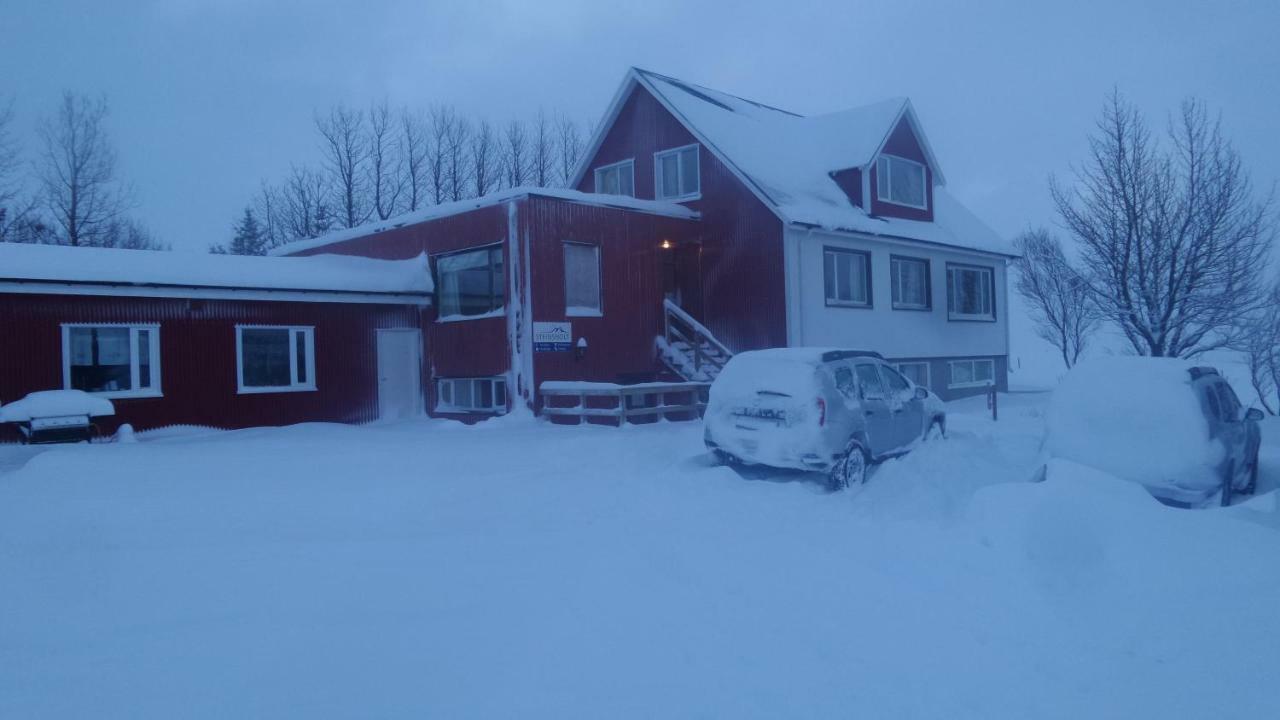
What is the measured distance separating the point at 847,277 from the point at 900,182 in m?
4.25

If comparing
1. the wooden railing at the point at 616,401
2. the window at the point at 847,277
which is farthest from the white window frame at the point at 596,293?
the window at the point at 847,277

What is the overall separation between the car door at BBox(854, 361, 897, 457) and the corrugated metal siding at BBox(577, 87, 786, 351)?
8.03 meters

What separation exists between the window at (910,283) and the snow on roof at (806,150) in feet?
2.64

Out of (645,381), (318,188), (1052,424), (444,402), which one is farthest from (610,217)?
(318,188)

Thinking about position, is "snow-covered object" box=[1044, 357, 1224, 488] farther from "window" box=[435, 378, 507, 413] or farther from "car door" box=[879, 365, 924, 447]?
"window" box=[435, 378, 507, 413]

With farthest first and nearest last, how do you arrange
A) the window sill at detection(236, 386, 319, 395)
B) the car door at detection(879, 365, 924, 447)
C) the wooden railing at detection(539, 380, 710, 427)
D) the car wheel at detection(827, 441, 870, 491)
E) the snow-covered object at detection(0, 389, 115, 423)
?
the window sill at detection(236, 386, 319, 395)
the wooden railing at detection(539, 380, 710, 427)
the snow-covered object at detection(0, 389, 115, 423)
the car door at detection(879, 365, 924, 447)
the car wheel at detection(827, 441, 870, 491)

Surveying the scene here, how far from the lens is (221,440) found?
15.0 m

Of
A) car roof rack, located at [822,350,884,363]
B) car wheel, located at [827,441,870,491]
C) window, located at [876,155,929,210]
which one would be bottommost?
car wheel, located at [827,441,870,491]

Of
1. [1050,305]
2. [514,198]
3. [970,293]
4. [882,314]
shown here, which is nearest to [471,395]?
[514,198]

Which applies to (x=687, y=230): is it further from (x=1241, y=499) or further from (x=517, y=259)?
(x=1241, y=499)

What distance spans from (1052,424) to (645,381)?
10.5 m

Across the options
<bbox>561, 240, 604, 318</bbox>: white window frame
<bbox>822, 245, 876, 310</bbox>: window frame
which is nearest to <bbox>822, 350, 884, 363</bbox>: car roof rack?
<bbox>561, 240, 604, 318</bbox>: white window frame

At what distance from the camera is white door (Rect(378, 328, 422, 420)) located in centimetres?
1988

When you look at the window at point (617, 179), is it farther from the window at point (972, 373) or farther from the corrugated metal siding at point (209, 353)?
the window at point (972, 373)
